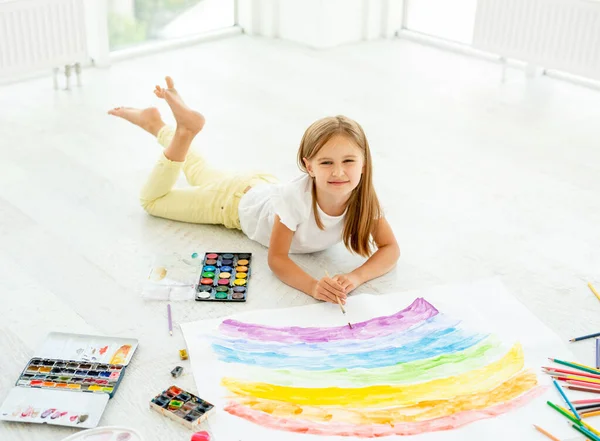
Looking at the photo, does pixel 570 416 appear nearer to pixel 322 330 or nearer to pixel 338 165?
pixel 322 330

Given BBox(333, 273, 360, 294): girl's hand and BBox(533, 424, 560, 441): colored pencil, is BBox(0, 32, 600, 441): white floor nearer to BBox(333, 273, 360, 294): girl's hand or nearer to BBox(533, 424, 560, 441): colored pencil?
BBox(333, 273, 360, 294): girl's hand

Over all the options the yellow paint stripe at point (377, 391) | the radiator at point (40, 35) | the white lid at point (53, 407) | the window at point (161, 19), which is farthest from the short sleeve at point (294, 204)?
the window at point (161, 19)

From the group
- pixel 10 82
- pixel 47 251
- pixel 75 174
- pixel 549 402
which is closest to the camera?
pixel 549 402

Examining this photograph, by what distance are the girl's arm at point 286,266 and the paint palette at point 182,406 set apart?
1.48 ft

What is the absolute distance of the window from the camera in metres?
3.94

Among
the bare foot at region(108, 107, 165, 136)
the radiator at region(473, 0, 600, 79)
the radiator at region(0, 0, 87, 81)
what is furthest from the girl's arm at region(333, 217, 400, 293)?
the radiator at region(0, 0, 87, 81)

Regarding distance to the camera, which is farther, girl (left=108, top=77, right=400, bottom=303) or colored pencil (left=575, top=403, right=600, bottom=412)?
girl (left=108, top=77, right=400, bottom=303)

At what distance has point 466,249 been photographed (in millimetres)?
2285

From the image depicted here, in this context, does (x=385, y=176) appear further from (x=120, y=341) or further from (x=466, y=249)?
(x=120, y=341)

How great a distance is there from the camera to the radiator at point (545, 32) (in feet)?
11.4

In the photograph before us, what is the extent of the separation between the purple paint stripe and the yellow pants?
1.60ft

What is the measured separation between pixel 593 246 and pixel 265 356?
1071mm

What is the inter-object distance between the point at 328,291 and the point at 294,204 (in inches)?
9.5

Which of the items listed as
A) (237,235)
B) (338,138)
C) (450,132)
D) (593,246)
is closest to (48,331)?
(237,235)
